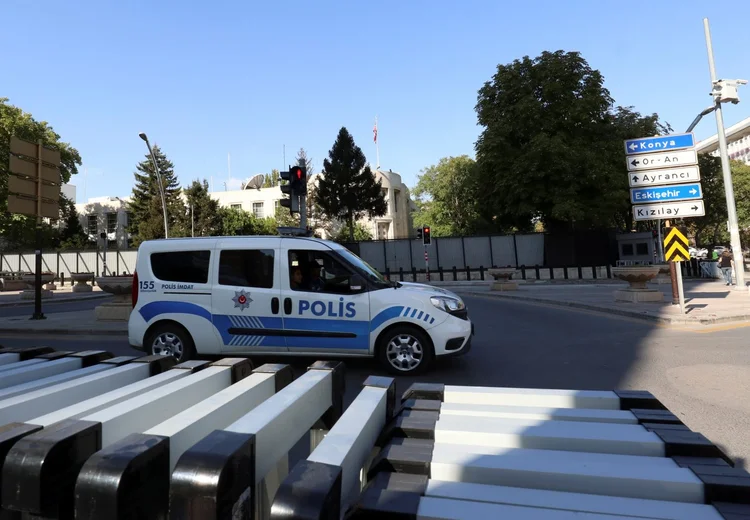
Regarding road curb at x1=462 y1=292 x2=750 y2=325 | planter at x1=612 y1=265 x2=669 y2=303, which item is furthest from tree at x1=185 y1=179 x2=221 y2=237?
planter at x1=612 y1=265 x2=669 y2=303

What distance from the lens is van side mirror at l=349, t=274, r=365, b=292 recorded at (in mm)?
6098

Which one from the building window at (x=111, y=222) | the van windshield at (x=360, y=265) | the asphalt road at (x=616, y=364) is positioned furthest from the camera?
the building window at (x=111, y=222)

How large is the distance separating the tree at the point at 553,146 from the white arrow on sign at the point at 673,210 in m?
16.9

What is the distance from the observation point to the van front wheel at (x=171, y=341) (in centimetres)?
651

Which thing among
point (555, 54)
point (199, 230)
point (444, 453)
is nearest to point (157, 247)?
point (444, 453)

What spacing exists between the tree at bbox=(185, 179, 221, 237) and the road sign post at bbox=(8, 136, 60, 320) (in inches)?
1617

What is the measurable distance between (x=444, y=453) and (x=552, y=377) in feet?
16.6

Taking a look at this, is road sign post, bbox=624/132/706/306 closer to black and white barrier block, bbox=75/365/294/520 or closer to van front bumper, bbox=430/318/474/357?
van front bumper, bbox=430/318/474/357

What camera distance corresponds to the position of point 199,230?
53.2 m

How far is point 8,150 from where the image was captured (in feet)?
122

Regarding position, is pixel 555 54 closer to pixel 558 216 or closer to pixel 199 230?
pixel 558 216

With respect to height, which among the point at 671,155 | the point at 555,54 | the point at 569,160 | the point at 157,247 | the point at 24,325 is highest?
the point at 555,54

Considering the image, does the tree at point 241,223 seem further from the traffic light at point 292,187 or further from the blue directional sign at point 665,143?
the blue directional sign at point 665,143

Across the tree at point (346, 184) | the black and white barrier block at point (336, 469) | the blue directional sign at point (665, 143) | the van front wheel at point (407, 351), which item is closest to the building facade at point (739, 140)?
the tree at point (346, 184)
